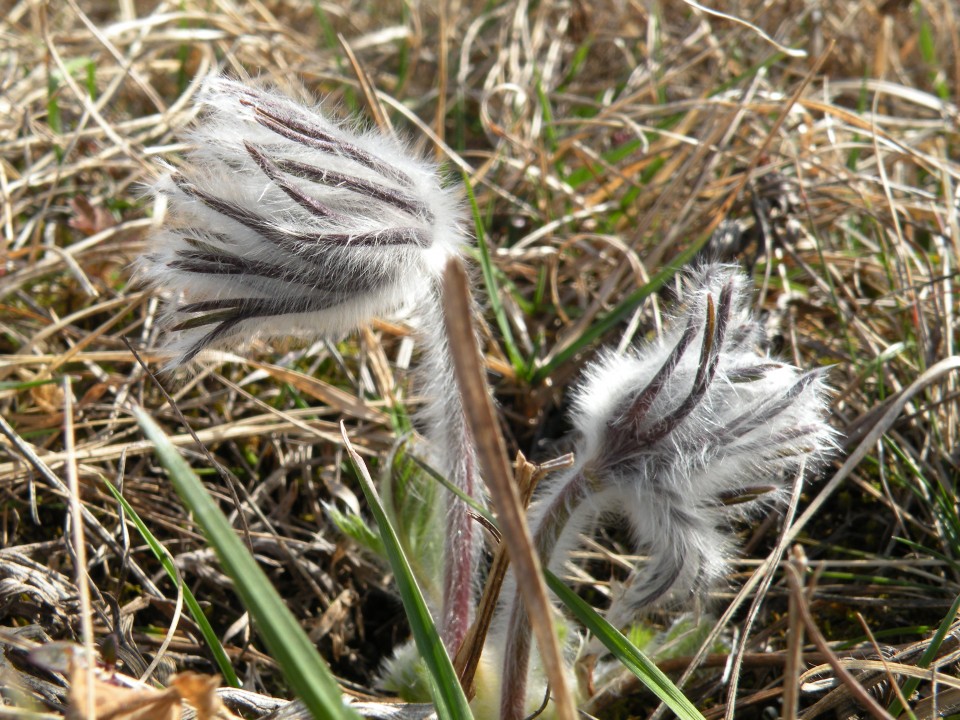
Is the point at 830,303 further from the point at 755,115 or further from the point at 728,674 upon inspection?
the point at 728,674

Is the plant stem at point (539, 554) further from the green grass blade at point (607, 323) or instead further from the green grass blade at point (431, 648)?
the green grass blade at point (607, 323)

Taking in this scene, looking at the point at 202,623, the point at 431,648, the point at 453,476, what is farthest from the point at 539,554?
the point at 202,623

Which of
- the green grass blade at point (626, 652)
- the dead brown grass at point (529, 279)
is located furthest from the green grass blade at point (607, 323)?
the green grass blade at point (626, 652)

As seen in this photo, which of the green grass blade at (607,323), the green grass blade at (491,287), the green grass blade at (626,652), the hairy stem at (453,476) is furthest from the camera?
the green grass blade at (607,323)

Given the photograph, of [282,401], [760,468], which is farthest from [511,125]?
[760,468]

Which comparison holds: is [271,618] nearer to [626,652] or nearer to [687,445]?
[626,652]

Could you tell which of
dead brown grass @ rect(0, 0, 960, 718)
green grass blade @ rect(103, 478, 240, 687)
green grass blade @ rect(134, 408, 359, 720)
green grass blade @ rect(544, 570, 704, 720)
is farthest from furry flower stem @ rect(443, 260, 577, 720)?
green grass blade @ rect(103, 478, 240, 687)

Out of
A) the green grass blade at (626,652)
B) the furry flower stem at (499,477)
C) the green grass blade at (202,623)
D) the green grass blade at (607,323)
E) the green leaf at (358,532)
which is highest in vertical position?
the furry flower stem at (499,477)
